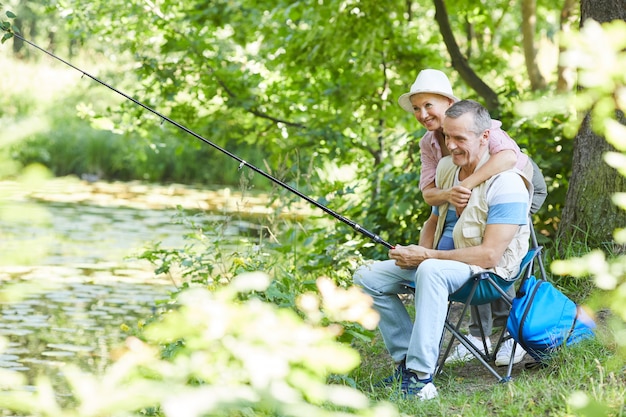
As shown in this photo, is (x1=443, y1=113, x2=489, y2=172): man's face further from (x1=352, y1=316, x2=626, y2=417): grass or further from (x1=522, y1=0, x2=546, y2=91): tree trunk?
(x1=522, y1=0, x2=546, y2=91): tree trunk

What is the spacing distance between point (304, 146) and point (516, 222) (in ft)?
11.7

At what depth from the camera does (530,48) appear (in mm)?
8266

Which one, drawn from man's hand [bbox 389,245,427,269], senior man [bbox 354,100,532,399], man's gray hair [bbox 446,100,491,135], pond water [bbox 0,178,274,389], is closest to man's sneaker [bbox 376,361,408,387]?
senior man [bbox 354,100,532,399]

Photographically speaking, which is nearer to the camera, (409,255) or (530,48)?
(409,255)

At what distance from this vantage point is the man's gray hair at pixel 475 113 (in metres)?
3.25

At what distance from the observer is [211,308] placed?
4.63ft

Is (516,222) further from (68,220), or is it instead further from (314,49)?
(68,220)

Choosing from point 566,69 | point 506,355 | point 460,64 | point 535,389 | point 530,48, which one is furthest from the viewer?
point 530,48

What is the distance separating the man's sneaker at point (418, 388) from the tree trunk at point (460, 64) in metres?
3.11

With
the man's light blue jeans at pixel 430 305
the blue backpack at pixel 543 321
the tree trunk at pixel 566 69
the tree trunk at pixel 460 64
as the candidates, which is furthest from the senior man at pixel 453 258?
the tree trunk at pixel 566 69

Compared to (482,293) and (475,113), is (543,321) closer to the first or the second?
(482,293)

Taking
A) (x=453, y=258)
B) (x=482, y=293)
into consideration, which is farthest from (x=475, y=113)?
(x=482, y=293)

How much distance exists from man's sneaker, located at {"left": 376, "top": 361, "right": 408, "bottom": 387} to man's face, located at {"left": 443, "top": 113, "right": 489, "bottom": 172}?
779 mm

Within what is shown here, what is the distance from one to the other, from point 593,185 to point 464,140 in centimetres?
132
